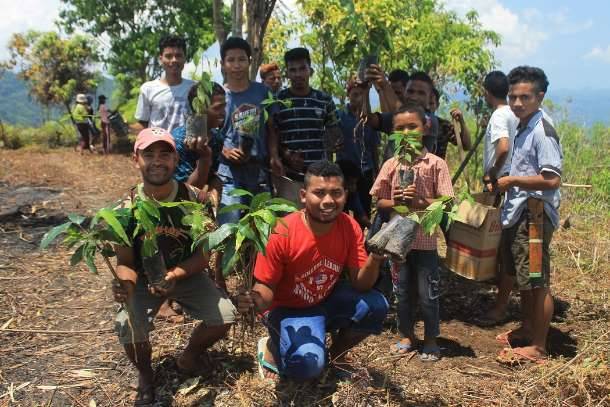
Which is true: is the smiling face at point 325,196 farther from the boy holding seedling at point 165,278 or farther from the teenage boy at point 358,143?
the teenage boy at point 358,143

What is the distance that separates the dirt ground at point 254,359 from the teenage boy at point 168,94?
1.43m

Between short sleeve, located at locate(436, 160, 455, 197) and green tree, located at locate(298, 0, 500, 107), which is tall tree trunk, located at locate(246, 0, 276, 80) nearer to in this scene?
green tree, located at locate(298, 0, 500, 107)

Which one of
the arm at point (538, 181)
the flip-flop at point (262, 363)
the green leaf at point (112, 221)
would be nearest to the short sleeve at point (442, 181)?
the arm at point (538, 181)

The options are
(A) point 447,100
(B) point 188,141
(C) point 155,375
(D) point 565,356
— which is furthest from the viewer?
(A) point 447,100

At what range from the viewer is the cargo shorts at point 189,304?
2.57 meters

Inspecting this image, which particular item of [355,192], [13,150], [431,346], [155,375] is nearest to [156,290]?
[155,375]

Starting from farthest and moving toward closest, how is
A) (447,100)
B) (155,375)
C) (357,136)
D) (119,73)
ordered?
(119,73) → (447,100) → (357,136) → (155,375)

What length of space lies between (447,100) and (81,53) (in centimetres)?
1148

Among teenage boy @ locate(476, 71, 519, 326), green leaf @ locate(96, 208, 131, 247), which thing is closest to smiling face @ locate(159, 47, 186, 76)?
green leaf @ locate(96, 208, 131, 247)

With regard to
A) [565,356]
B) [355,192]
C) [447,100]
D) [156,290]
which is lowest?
[565,356]

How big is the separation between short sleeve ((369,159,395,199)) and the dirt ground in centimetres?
99

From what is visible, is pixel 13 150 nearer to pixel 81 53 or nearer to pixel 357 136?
pixel 81 53

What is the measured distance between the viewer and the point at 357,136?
156 inches

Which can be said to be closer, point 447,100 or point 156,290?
point 156,290
